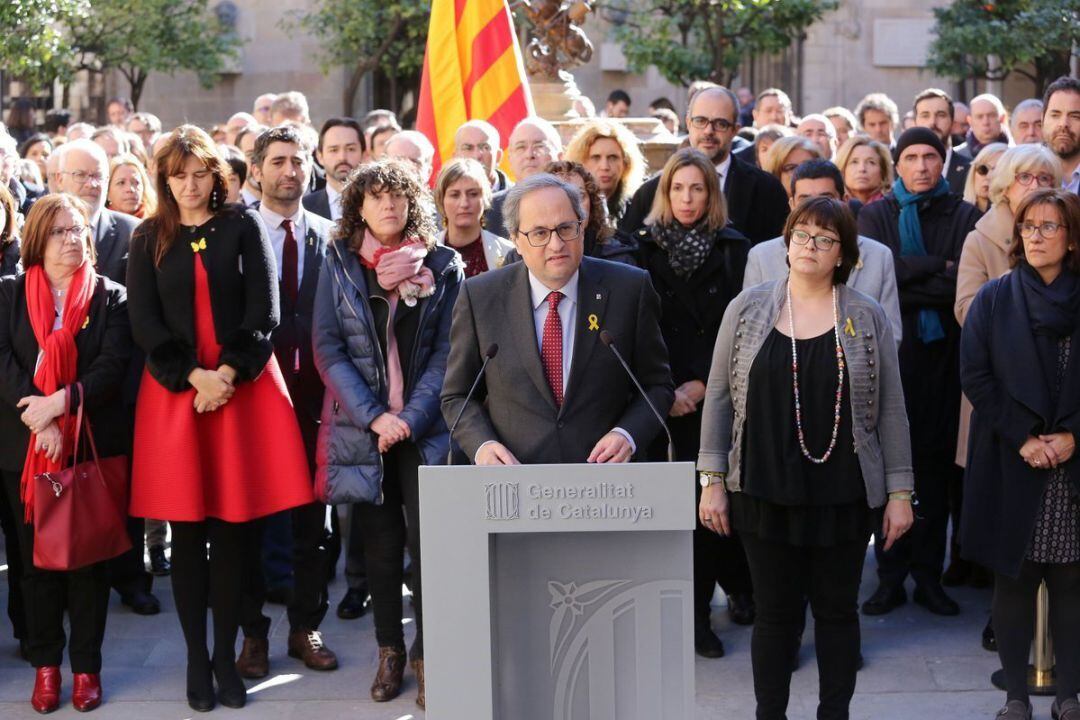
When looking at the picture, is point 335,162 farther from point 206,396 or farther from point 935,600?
point 935,600

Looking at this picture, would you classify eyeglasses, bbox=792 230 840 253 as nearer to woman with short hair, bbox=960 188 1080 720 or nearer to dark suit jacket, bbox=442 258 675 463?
dark suit jacket, bbox=442 258 675 463

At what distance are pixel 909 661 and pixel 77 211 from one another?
3.81 meters

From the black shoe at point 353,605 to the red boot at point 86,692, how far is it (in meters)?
1.30

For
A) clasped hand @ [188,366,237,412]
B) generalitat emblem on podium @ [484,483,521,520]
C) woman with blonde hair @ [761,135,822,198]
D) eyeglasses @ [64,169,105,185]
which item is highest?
woman with blonde hair @ [761,135,822,198]

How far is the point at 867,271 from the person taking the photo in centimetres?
633

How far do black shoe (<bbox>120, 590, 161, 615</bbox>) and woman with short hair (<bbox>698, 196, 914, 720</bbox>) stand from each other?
3133 millimetres

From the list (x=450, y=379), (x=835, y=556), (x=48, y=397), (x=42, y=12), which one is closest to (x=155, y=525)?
(x=48, y=397)

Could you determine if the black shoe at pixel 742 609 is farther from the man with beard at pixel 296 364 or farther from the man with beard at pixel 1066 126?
the man with beard at pixel 1066 126

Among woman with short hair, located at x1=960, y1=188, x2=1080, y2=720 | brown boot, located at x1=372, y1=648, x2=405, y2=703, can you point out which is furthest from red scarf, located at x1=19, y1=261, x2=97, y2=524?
woman with short hair, located at x1=960, y1=188, x2=1080, y2=720

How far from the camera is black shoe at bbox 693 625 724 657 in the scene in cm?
658

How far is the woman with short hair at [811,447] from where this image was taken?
5.23m

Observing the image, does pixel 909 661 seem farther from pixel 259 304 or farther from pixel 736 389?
pixel 259 304

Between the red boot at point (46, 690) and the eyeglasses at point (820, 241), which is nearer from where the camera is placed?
the eyeglasses at point (820, 241)

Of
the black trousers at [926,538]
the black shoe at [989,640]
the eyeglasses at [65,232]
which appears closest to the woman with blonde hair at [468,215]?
the eyeglasses at [65,232]
